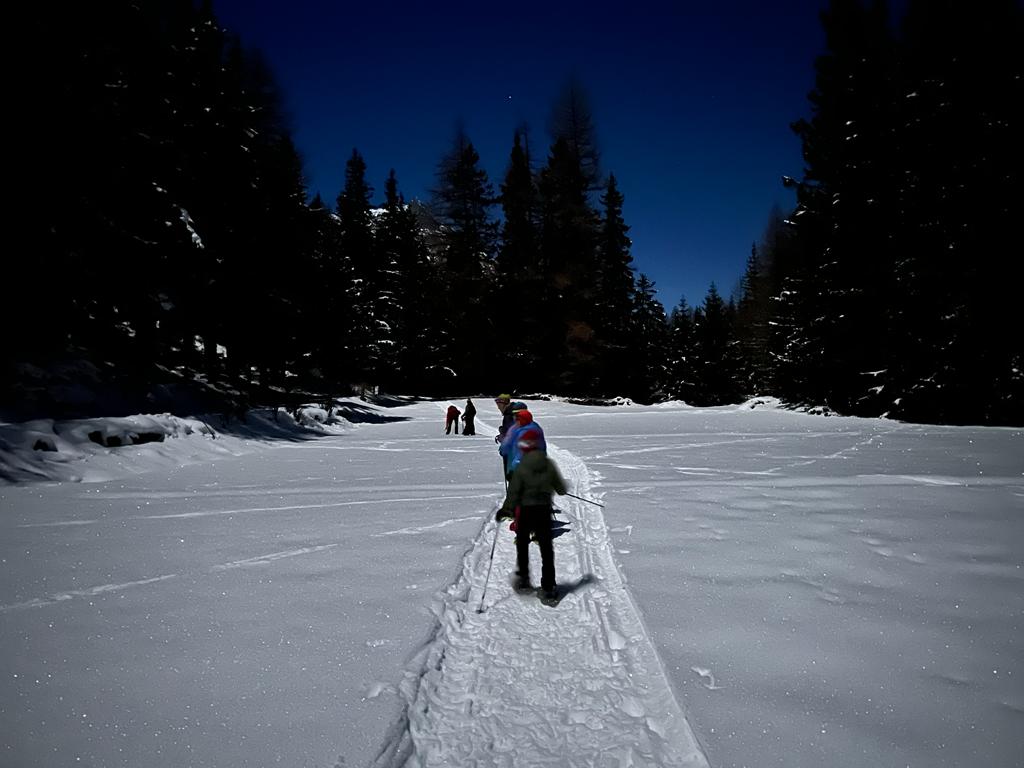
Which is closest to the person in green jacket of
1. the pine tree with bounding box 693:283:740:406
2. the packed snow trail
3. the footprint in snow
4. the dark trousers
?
the dark trousers

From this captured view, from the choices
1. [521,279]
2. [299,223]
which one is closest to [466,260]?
[521,279]

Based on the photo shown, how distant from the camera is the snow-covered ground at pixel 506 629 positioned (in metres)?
2.46

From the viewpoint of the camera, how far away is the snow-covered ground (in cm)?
246

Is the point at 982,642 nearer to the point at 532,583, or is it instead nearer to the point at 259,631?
the point at 532,583

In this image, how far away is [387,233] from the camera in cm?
4356

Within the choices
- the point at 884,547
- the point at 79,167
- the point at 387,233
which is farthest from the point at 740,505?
the point at 387,233

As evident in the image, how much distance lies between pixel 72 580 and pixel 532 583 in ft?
14.3

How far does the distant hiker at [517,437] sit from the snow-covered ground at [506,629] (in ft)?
3.55

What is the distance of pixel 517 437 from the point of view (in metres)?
5.24

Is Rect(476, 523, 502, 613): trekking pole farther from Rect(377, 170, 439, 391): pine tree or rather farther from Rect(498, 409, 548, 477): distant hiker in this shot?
Rect(377, 170, 439, 391): pine tree

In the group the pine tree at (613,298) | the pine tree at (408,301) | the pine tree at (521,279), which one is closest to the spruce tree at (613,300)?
the pine tree at (613,298)

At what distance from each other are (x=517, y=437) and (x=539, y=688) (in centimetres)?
261

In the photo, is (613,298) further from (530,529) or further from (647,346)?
(530,529)

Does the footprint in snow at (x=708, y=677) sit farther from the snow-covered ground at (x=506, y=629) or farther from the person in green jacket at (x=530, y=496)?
the person in green jacket at (x=530, y=496)
